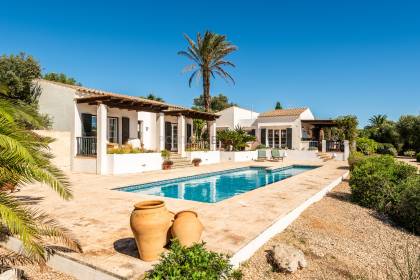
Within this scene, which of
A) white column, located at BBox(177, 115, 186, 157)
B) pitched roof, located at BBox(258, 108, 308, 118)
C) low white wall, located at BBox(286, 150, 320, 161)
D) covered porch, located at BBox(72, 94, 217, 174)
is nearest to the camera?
covered porch, located at BBox(72, 94, 217, 174)

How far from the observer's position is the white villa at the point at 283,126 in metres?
30.2

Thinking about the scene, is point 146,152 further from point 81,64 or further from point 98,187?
point 81,64

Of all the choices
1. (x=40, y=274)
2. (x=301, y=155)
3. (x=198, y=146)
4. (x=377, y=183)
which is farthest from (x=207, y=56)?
(x=40, y=274)

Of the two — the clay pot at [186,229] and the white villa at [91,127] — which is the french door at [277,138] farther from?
the clay pot at [186,229]

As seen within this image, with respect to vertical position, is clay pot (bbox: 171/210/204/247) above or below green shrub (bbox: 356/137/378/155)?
below

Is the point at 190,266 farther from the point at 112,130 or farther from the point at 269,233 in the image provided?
the point at 112,130

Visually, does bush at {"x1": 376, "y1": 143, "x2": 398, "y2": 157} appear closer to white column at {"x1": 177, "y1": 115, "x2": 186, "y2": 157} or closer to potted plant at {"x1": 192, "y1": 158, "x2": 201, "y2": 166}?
potted plant at {"x1": 192, "y1": 158, "x2": 201, "y2": 166}

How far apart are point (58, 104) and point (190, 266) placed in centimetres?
1699

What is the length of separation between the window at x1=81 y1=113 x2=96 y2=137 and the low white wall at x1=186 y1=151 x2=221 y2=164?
7312mm

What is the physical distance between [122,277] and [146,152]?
1486cm

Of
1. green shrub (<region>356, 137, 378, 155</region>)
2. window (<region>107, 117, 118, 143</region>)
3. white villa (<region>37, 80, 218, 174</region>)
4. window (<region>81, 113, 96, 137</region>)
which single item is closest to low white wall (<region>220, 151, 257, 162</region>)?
white villa (<region>37, 80, 218, 174</region>)

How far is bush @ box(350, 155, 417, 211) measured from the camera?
9.05 m

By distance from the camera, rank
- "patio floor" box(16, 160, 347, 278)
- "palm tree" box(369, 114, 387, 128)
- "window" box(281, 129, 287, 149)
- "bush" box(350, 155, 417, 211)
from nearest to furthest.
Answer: "patio floor" box(16, 160, 347, 278), "bush" box(350, 155, 417, 211), "window" box(281, 129, 287, 149), "palm tree" box(369, 114, 387, 128)

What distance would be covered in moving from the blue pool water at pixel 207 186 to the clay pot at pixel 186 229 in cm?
657
